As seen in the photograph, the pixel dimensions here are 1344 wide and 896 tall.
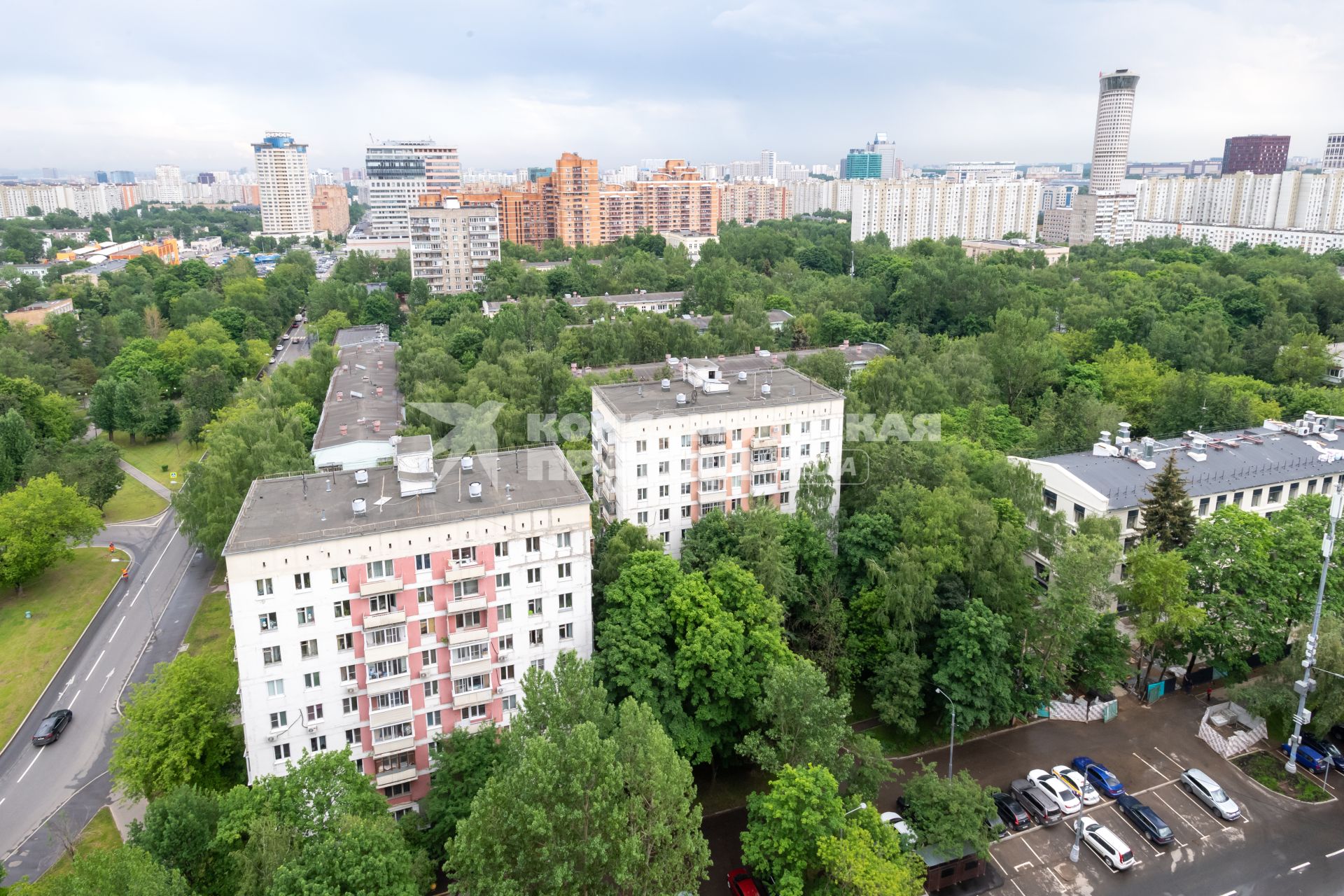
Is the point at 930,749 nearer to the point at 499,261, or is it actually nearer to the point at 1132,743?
the point at 1132,743

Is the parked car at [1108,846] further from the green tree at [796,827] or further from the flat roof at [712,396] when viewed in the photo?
the flat roof at [712,396]

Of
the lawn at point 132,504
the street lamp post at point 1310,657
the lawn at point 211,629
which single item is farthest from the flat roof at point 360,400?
the street lamp post at point 1310,657

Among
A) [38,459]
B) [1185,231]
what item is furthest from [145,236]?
[1185,231]

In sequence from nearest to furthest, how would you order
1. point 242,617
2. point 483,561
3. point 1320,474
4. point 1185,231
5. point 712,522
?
point 242,617 → point 483,561 → point 712,522 → point 1320,474 → point 1185,231

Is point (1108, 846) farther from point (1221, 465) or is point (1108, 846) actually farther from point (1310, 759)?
point (1221, 465)

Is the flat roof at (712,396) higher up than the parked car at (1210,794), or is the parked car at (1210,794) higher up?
the flat roof at (712,396)

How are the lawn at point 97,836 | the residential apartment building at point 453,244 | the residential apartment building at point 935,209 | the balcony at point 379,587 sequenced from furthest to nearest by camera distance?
the residential apartment building at point 935,209, the residential apartment building at point 453,244, the lawn at point 97,836, the balcony at point 379,587

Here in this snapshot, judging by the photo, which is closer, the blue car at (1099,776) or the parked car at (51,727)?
the blue car at (1099,776)

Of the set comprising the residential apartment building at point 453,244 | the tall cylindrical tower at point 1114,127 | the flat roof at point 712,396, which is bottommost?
the flat roof at point 712,396
